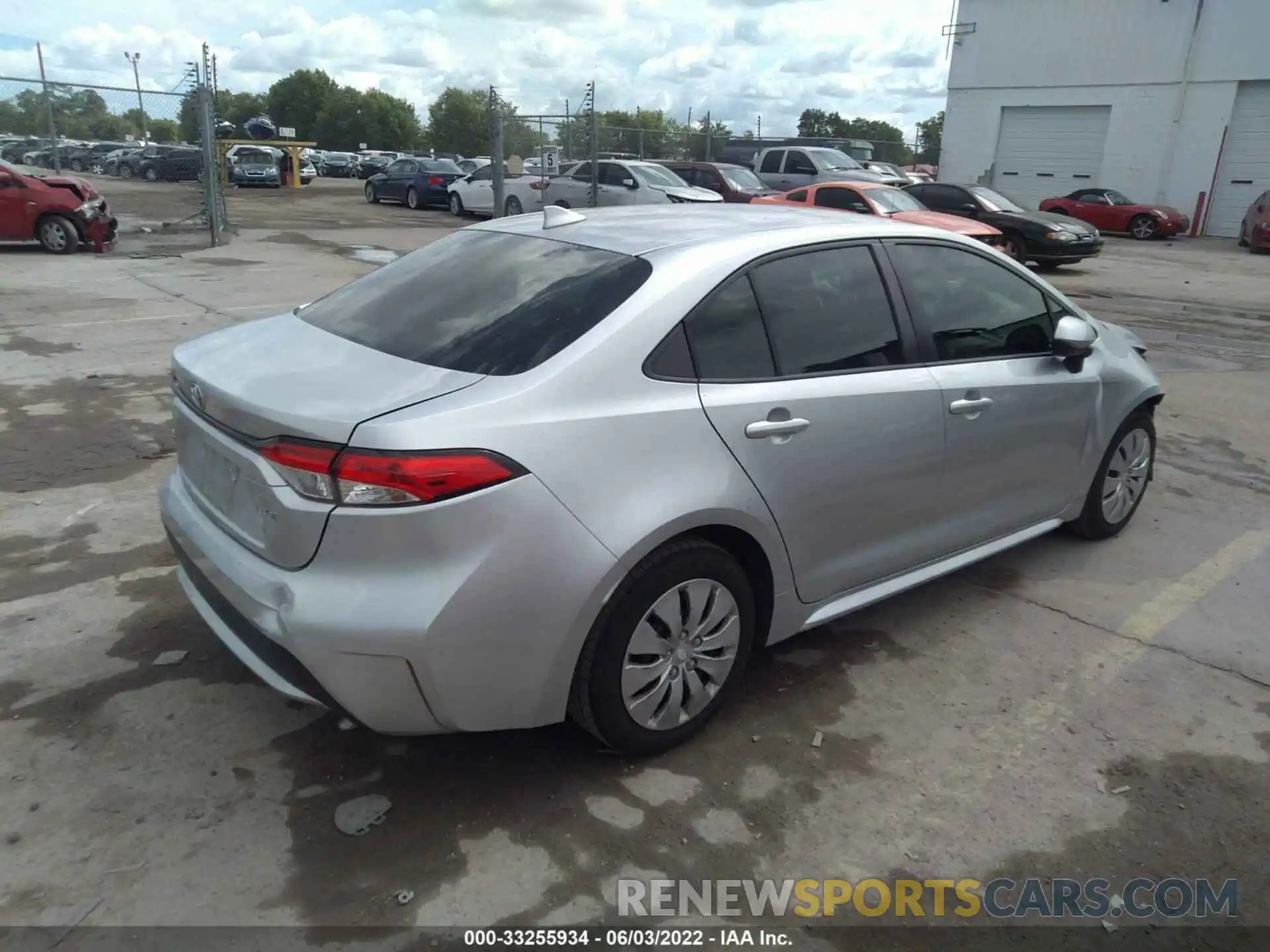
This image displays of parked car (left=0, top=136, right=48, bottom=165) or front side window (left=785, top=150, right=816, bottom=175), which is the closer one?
front side window (left=785, top=150, right=816, bottom=175)

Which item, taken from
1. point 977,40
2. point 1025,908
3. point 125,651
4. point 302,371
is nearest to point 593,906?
point 1025,908

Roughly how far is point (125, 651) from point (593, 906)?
2143 mm

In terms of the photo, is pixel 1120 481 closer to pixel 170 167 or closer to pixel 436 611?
pixel 436 611

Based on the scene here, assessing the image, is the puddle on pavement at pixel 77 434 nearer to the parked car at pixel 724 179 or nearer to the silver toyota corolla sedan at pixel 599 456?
the silver toyota corolla sedan at pixel 599 456

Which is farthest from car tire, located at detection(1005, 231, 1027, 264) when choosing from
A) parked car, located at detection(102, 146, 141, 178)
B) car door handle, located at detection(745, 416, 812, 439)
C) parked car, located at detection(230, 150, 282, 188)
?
parked car, located at detection(102, 146, 141, 178)

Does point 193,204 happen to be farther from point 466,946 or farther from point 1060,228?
point 466,946

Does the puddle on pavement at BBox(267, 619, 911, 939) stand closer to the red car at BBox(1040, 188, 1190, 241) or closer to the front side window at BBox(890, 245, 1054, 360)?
the front side window at BBox(890, 245, 1054, 360)

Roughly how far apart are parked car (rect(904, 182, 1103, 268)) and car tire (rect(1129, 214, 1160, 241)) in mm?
9165

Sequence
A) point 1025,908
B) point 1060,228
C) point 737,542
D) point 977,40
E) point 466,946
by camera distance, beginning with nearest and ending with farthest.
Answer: point 466,946 → point 1025,908 → point 737,542 → point 1060,228 → point 977,40

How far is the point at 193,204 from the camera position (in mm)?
23484

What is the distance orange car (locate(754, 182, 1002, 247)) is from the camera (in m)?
15.0

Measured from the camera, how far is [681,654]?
2.96 m

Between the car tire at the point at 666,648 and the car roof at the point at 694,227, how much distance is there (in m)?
1.06

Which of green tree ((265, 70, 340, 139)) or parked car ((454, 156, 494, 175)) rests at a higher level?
green tree ((265, 70, 340, 139))
